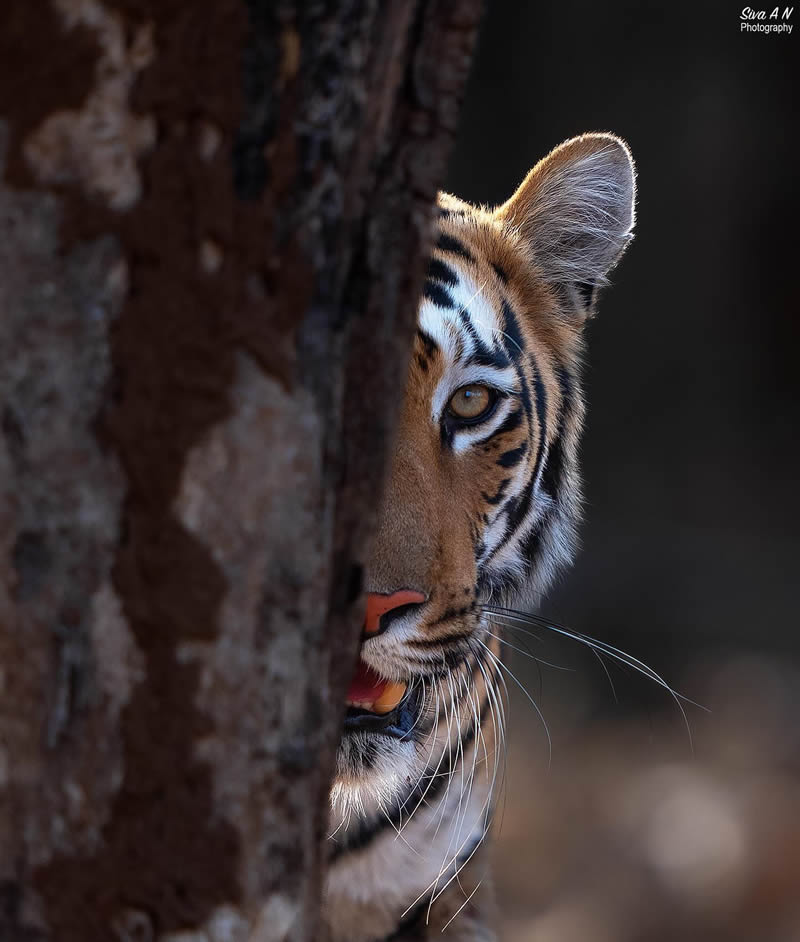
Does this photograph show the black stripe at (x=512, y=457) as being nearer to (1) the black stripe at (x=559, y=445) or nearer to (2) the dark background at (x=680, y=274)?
(1) the black stripe at (x=559, y=445)

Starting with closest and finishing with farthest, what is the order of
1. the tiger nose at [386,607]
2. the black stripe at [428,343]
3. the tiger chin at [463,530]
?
the tiger nose at [386,607] → the tiger chin at [463,530] → the black stripe at [428,343]

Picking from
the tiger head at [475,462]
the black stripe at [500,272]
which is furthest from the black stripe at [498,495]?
the black stripe at [500,272]

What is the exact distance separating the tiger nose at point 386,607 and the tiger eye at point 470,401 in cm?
32

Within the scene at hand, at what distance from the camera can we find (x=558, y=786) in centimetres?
321

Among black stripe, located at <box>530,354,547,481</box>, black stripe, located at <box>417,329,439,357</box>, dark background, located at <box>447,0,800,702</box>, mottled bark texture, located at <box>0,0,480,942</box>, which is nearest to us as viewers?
mottled bark texture, located at <box>0,0,480,942</box>

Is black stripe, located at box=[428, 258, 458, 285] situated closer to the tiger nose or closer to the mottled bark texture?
the tiger nose

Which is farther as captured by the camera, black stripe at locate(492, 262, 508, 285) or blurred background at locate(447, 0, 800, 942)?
blurred background at locate(447, 0, 800, 942)

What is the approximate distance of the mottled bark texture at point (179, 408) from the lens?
508 mm

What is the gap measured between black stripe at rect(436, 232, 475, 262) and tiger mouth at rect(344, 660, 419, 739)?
67 centimetres

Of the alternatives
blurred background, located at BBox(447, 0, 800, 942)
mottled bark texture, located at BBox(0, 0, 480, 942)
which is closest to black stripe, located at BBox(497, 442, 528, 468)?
mottled bark texture, located at BBox(0, 0, 480, 942)

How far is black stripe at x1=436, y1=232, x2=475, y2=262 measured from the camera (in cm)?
165

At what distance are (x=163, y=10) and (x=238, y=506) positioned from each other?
237 mm

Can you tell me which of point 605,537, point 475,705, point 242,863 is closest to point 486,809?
point 475,705

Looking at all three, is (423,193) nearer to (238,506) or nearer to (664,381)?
(238,506)
